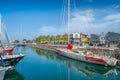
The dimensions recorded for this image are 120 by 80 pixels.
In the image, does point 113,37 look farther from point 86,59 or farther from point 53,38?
point 53,38

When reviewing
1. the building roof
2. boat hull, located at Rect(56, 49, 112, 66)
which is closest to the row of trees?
the building roof

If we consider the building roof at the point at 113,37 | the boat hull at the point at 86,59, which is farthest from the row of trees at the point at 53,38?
the boat hull at the point at 86,59

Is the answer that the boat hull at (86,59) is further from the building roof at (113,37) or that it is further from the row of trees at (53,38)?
the row of trees at (53,38)

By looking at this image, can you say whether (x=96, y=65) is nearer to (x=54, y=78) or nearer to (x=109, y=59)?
(x=109, y=59)

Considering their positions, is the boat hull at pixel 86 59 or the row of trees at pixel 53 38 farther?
the row of trees at pixel 53 38

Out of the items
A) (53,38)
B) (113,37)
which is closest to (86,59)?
(113,37)

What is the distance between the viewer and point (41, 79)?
20594 mm

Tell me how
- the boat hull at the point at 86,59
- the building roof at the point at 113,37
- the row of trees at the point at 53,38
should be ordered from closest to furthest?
the boat hull at the point at 86,59, the building roof at the point at 113,37, the row of trees at the point at 53,38

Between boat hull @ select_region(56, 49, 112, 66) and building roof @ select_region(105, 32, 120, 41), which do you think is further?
building roof @ select_region(105, 32, 120, 41)

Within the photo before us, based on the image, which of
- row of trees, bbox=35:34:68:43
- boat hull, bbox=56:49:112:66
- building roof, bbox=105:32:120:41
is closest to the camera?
boat hull, bbox=56:49:112:66

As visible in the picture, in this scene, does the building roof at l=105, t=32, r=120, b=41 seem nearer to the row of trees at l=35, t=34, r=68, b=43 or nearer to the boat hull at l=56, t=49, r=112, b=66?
the row of trees at l=35, t=34, r=68, b=43

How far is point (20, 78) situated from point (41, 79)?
2.87 metres

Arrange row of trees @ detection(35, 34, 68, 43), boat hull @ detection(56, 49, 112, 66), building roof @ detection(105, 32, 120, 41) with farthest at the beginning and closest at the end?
row of trees @ detection(35, 34, 68, 43) → building roof @ detection(105, 32, 120, 41) → boat hull @ detection(56, 49, 112, 66)

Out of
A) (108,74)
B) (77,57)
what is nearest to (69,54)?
(77,57)
